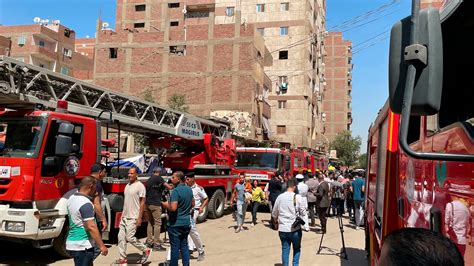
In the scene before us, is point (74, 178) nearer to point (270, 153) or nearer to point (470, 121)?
point (470, 121)

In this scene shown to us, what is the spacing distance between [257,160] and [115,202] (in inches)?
384

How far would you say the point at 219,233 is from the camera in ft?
37.6

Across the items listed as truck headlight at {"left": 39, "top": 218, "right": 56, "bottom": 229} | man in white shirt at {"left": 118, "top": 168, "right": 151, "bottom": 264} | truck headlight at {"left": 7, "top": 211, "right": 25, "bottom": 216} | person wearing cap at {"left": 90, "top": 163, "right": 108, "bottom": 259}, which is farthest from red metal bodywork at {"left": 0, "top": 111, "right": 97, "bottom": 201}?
man in white shirt at {"left": 118, "top": 168, "right": 151, "bottom": 264}

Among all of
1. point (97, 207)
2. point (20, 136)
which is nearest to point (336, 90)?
point (20, 136)

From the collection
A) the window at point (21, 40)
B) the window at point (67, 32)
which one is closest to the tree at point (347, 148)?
the window at point (67, 32)

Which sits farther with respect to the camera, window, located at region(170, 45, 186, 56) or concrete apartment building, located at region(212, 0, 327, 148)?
concrete apartment building, located at region(212, 0, 327, 148)

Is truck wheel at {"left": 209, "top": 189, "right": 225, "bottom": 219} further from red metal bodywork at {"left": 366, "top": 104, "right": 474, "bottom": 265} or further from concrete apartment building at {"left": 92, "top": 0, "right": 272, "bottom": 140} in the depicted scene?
concrete apartment building at {"left": 92, "top": 0, "right": 272, "bottom": 140}

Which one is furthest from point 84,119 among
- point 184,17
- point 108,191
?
point 184,17

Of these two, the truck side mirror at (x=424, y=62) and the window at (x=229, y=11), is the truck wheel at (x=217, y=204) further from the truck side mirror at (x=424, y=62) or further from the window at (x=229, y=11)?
the window at (x=229, y=11)

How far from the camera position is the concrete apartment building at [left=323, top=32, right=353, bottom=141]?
278 feet

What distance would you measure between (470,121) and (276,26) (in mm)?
48996

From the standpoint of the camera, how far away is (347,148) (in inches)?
2672

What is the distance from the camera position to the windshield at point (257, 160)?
58.2ft

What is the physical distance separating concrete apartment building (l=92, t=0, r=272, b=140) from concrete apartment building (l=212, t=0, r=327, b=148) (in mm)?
4552
